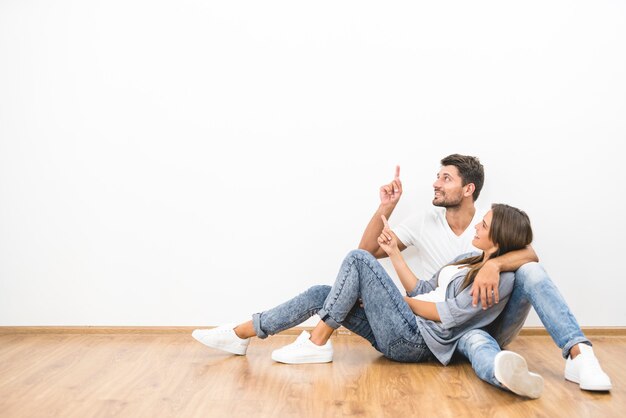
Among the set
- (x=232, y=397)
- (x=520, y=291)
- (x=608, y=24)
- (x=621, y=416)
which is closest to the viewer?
(x=621, y=416)

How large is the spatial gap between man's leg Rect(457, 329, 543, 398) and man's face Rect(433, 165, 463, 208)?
0.79 meters

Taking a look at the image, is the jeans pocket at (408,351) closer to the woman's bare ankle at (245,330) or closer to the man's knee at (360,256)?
the man's knee at (360,256)

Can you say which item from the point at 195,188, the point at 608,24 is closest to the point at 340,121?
the point at 195,188

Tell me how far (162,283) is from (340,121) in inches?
49.9

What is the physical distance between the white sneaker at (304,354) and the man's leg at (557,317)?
2.69 ft

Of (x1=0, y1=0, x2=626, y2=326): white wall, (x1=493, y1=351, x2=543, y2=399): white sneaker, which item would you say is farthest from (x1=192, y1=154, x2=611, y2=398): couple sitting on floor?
(x1=0, y1=0, x2=626, y2=326): white wall

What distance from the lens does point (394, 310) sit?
299cm

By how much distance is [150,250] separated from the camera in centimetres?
381

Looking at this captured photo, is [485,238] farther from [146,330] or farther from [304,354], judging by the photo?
[146,330]

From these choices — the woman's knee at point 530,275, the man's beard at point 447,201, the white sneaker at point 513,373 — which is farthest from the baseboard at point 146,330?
the white sneaker at point 513,373

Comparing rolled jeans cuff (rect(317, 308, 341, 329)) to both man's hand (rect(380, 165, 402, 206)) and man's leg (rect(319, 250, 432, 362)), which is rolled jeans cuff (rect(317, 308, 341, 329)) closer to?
man's leg (rect(319, 250, 432, 362))

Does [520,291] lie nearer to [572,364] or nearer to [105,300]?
[572,364]

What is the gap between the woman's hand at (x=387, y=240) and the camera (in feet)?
11.4

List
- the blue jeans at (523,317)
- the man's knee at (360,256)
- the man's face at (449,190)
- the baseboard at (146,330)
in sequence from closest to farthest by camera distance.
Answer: the blue jeans at (523,317)
the man's knee at (360,256)
the man's face at (449,190)
the baseboard at (146,330)
